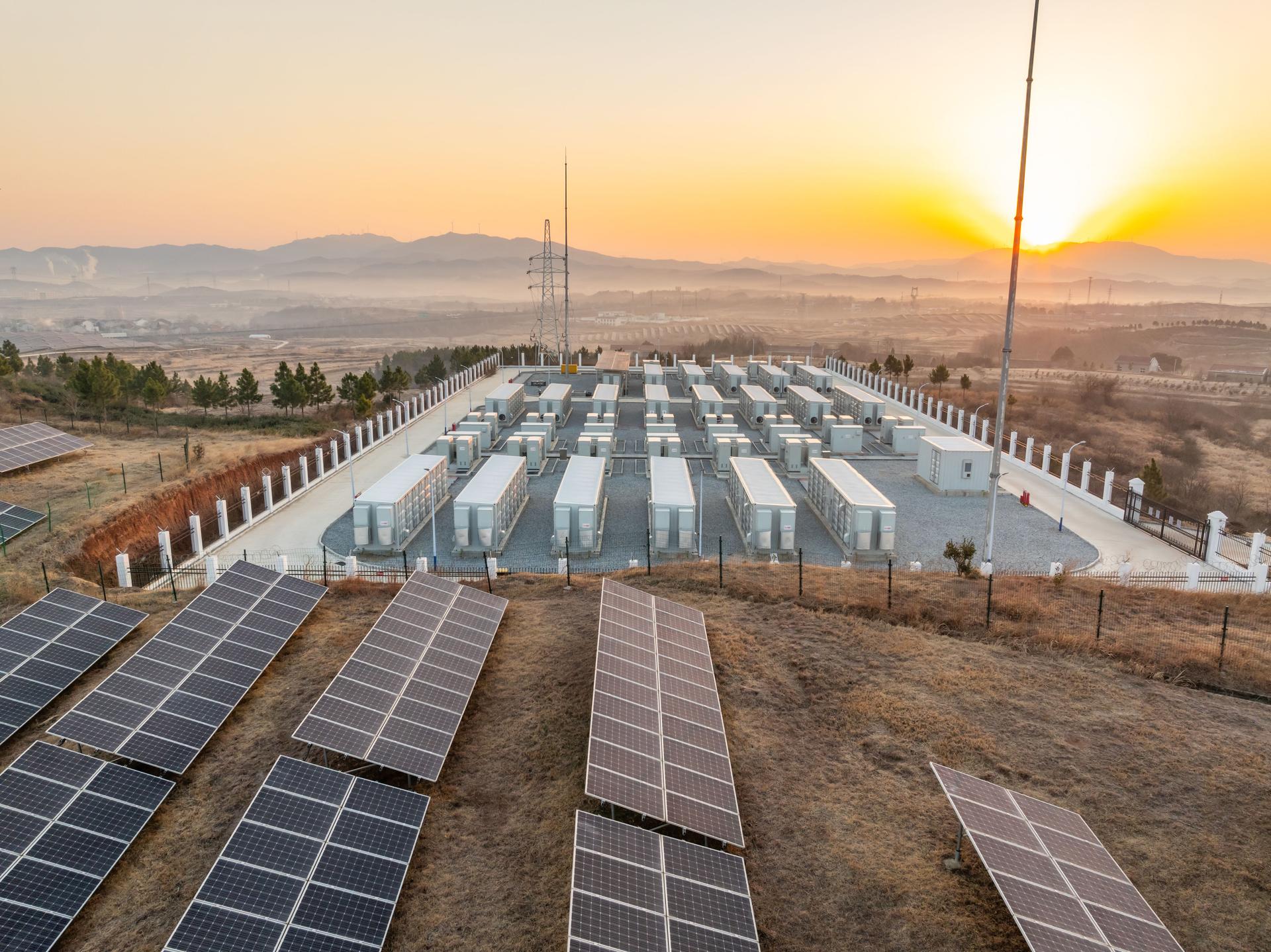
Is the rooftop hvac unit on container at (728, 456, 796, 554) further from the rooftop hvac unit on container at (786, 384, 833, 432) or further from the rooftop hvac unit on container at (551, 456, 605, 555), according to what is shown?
the rooftop hvac unit on container at (786, 384, 833, 432)

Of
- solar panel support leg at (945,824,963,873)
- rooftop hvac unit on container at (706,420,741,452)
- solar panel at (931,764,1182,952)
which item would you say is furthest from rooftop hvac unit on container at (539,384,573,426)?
solar panel at (931,764,1182,952)

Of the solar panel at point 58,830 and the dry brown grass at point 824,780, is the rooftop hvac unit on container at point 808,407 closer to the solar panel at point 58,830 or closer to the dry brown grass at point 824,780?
the dry brown grass at point 824,780

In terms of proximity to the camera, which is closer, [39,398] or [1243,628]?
[1243,628]

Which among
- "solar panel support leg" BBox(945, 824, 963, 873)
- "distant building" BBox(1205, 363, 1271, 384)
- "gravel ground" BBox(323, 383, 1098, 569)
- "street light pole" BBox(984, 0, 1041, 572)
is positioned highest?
"street light pole" BBox(984, 0, 1041, 572)

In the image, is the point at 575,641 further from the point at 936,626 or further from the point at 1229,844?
the point at 1229,844

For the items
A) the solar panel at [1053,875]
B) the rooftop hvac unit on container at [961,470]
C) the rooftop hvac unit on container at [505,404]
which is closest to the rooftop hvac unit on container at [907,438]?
the rooftop hvac unit on container at [961,470]

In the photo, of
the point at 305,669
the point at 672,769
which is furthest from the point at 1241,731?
the point at 305,669

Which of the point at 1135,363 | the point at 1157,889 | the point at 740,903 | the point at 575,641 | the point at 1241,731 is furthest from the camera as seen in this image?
the point at 1135,363
